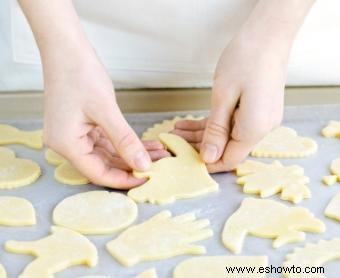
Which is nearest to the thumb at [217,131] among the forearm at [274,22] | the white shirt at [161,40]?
the forearm at [274,22]

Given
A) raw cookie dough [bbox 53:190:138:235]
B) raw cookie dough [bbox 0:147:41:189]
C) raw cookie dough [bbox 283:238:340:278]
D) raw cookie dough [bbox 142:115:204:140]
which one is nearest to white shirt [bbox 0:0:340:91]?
raw cookie dough [bbox 142:115:204:140]

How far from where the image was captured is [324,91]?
50.1 inches

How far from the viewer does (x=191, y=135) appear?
1.10 m

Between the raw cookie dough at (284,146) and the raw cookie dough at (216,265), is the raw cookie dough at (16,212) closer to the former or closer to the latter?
the raw cookie dough at (216,265)

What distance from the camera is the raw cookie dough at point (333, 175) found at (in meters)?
1.02

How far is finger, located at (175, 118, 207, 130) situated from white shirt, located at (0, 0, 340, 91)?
0.38 ft

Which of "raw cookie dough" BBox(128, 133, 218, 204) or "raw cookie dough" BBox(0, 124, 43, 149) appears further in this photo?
"raw cookie dough" BBox(0, 124, 43, 149)

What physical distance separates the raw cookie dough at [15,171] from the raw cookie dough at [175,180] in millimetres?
154

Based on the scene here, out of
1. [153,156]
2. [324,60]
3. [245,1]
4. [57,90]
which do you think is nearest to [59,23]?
[57,90]

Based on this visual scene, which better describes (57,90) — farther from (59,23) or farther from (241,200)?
(241,200)

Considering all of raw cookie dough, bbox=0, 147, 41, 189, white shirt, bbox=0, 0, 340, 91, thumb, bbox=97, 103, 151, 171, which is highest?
white shirt, bbox=0, 0, 340, 91

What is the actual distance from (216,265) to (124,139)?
A: 224mm

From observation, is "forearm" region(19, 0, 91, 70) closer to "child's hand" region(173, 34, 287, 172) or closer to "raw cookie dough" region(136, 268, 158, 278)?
"child's hand" region(173, 34, 287, 172)

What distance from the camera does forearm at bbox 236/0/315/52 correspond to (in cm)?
101
